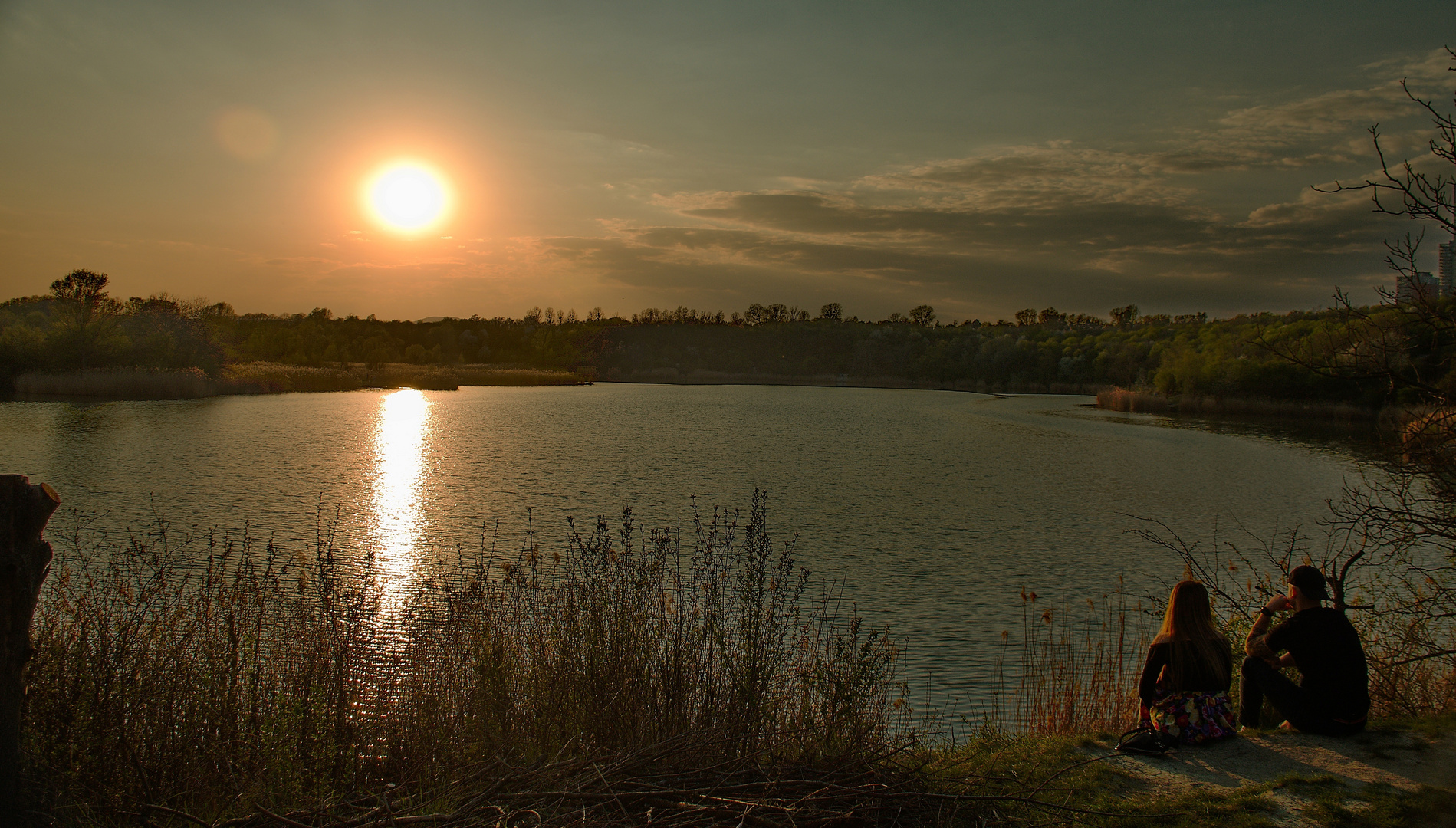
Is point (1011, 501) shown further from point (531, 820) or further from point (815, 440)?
point (531, 820)

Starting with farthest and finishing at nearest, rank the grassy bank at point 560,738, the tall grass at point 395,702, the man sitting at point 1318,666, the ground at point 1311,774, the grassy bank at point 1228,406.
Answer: the grassy bank at point 1228,406 < the man sitting at point 1318,666 < the tall grass at point 395,702 < the ground at point 1311,774 < the grassy bank at point 560,738

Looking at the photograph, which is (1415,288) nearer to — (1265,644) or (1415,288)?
(1415,288)

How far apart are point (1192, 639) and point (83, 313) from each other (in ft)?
189

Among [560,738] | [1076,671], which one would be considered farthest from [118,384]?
[1076,671]

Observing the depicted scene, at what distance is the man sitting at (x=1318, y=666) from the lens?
5.04m

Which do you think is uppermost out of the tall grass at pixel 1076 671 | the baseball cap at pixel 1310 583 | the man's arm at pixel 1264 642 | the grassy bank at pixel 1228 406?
the grassy bank at pixel 1228 406

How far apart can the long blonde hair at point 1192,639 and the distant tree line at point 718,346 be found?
2526 mm

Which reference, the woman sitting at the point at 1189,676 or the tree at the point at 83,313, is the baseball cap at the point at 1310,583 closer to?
the woman sitting at the point at 1189,676

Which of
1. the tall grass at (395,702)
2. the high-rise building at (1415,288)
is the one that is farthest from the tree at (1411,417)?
the tall grass at (395,702)

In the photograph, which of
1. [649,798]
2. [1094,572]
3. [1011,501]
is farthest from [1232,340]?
[649,798]

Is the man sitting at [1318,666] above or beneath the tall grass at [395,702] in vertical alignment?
above

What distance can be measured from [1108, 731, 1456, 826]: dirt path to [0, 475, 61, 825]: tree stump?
Result: 5.62 meters

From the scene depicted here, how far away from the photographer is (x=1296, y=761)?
480cm

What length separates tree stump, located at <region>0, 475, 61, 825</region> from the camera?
3.20 m
